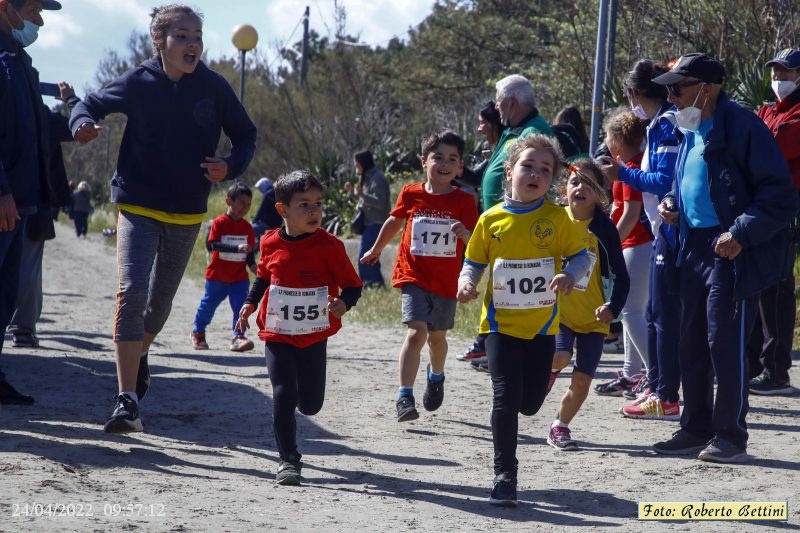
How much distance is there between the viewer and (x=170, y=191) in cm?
637

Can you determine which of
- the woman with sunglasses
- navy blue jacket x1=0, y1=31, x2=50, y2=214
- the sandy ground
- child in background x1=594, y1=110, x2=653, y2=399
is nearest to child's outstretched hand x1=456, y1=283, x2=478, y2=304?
the sandy ground

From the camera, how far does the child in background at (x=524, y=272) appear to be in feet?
17.6

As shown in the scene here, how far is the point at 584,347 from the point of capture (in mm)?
6566

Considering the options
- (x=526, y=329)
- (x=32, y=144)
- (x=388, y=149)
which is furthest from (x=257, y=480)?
(x=388, y=149)

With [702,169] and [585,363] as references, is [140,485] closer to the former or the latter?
[585,363]

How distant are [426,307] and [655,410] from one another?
1.61 m

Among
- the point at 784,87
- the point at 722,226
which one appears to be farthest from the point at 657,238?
the point at 784,87

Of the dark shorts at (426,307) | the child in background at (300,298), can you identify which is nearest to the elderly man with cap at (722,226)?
the dark shorts at (426,307)

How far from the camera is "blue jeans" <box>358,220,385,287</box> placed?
1568 cm

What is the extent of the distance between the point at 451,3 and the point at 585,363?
100ft

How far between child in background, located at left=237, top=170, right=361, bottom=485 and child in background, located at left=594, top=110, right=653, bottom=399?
2575 mm

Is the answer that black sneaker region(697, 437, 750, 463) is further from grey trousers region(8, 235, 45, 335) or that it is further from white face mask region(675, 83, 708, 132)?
grey trousers region(8, 235, 45, 335)

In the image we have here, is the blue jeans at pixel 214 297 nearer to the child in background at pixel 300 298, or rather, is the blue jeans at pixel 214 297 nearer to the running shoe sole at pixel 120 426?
the running shoe sole at pixel 120 426

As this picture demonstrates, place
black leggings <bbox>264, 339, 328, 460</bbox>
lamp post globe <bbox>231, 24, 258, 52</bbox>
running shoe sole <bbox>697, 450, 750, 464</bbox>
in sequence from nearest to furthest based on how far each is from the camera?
black leggings <bbox>264, 339, 328, 460</bbox>, running shoe sole <bbox>697, 450, 750, 464</bbox>, lamp post globe <bbox>231, 24, 258, 52</bbox>
